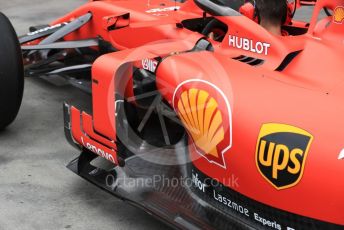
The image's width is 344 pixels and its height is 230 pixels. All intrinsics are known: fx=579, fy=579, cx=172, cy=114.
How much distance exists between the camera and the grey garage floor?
3254 millimetres

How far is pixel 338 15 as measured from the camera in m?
2.99

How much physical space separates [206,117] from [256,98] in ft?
0.84

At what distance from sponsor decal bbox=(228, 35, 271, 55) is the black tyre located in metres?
1.57

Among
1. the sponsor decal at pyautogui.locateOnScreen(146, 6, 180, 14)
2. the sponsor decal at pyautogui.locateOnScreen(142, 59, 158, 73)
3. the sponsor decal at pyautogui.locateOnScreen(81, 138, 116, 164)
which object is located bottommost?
the sponsor decal at pyautogui.locateOnScreen(81, 138, 116, 164)

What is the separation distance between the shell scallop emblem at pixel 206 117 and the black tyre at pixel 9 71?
5.00 feet

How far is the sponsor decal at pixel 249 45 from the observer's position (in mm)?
2963

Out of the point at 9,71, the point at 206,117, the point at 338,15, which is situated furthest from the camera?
the point at 9,71

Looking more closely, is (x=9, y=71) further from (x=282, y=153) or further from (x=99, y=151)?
(x=282, y=153)

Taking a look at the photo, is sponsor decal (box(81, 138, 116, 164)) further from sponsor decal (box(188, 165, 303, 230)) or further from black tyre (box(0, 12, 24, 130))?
black tyre (box(0, 12, 24, 130))

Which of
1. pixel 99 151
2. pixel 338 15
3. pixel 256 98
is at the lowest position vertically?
pixel 99 151

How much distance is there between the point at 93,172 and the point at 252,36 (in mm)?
1199

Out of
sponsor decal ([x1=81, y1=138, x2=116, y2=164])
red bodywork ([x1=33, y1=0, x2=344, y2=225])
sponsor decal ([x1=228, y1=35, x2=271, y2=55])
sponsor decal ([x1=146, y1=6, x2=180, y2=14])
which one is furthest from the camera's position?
sponsor decal ([x1=146, y1=6, x2=180, y2=14])

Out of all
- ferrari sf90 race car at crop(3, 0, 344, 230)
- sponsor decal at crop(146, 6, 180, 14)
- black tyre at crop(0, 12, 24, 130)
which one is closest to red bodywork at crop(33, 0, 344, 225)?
ferrari sf90 race car at crop(3, 0, 344, 230)

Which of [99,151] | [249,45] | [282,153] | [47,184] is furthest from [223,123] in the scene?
[47,184]
